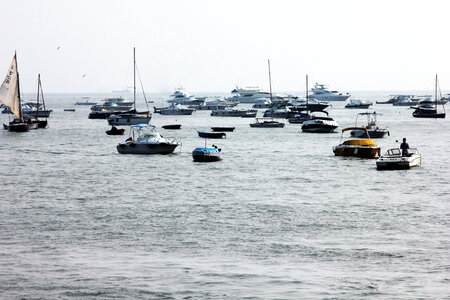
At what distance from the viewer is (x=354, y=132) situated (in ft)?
358

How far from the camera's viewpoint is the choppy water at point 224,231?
2720cm

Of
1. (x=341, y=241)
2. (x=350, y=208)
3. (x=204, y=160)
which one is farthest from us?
(x=204, y=160)

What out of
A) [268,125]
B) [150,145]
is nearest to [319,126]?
[268,125]

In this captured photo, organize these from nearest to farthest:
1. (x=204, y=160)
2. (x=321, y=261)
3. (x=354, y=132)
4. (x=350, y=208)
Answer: (x=321, y=261) → (x=350, y=208) → (x=204, y=160) → (x=354, y=132)

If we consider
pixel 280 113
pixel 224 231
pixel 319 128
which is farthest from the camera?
pixel 280 113

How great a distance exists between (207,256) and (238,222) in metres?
8.03

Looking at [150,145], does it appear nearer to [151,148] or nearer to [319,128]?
[151,148]

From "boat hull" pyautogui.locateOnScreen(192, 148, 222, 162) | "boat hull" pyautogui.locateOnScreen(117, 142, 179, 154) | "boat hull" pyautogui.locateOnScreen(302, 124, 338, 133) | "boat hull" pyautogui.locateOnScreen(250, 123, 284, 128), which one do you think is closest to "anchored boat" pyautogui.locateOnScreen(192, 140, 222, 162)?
"boat hull" pyautogui.locateOnScreen(192, 148, 222, 162)

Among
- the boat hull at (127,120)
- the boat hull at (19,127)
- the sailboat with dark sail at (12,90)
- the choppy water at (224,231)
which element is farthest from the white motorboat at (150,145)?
the boat hull at (127,120)

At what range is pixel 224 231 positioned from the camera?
3688 cm

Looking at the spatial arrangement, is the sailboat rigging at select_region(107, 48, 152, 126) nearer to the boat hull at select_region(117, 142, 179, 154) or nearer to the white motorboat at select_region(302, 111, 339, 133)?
the white motorboat at select_region(302, 111, 339, 133)

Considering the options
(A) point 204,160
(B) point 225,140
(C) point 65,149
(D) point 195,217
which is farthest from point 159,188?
(B) point 225,140

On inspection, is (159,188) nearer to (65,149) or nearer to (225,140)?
(65,149)

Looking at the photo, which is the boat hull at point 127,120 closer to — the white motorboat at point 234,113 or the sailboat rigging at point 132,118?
the sailboat rigging at point 132,118
